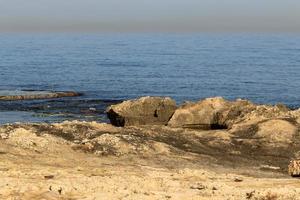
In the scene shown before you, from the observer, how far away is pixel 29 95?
84.4 m

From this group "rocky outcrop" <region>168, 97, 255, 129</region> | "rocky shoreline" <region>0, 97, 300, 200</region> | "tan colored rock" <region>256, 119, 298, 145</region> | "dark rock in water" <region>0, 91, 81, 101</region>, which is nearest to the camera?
"rocky shoreline" <region>0, 97, 300, 200</region>

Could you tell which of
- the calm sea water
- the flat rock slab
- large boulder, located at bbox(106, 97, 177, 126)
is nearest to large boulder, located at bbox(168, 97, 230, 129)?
large boulder, located at bbox(106, 97, 177, 126)

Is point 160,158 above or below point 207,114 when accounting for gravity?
above

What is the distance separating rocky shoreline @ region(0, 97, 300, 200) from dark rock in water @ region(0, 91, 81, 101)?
151ft

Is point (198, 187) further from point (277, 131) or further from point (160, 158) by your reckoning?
point (277, 131)

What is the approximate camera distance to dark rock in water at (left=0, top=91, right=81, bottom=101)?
82.0 metres

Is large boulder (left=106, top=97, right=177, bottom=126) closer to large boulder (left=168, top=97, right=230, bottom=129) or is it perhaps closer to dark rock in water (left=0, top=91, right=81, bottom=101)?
large boulder (left=168, top=97, right=230, bottom=129)

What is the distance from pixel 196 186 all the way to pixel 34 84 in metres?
90.0

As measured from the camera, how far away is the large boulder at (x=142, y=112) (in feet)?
149

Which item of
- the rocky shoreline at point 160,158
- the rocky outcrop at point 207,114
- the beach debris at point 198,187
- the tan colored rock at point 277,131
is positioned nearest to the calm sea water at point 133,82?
the rocky outcrop at point 207,114

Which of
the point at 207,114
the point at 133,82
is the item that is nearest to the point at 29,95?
the point at 133,82

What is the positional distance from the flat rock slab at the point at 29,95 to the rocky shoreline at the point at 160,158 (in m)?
45.9

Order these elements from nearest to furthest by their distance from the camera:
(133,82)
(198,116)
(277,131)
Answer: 1. (277,131)
2. (198,116)
3. (133,82)

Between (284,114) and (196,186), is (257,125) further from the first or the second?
(196,186)
